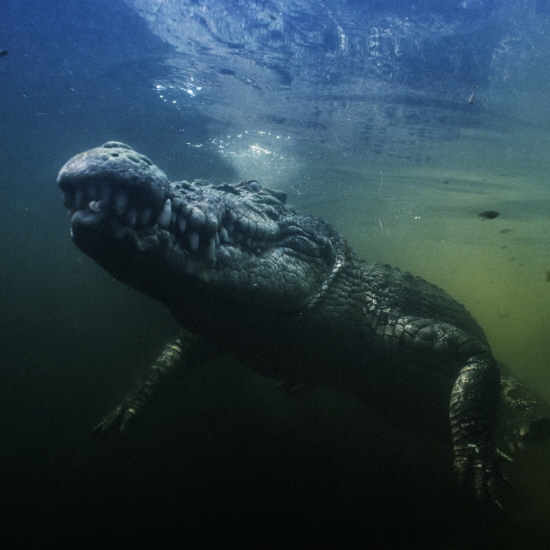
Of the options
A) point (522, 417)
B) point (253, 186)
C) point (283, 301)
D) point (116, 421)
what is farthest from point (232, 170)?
point (522, 417)

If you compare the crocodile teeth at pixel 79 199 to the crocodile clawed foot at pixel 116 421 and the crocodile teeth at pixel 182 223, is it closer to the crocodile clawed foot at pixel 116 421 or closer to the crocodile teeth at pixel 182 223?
the crocodile teeth at pixel 182 223

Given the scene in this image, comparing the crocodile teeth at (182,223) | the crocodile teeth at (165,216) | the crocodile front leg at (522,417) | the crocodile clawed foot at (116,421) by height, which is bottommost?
the crocodile clawed foot at (116,421)

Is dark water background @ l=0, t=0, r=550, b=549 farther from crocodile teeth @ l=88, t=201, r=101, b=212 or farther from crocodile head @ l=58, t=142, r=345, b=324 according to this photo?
crocodile teeth @ l=88, t=201, r=101, b=212

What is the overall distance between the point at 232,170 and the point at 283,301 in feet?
41.6

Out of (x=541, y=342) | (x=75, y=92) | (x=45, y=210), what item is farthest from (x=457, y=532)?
(x=541, y=342)

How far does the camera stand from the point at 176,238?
201 centimetres

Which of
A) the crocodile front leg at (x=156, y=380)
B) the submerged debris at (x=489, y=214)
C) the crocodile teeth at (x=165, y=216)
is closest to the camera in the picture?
the crocodile teeth at (x=165, y=216)

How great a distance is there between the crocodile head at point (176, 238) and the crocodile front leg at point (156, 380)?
6.60 ft

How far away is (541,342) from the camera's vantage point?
624 inches

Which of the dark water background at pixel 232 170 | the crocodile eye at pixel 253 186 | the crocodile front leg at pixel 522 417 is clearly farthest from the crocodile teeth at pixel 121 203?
the crocodile front leg at pixel 522 417

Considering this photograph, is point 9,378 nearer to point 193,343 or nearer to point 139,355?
Answer: point 139,355

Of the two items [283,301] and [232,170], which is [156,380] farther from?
[232,170]

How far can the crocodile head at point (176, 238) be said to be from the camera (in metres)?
1.79

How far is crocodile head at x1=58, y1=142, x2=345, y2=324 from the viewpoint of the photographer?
1.79 metres
